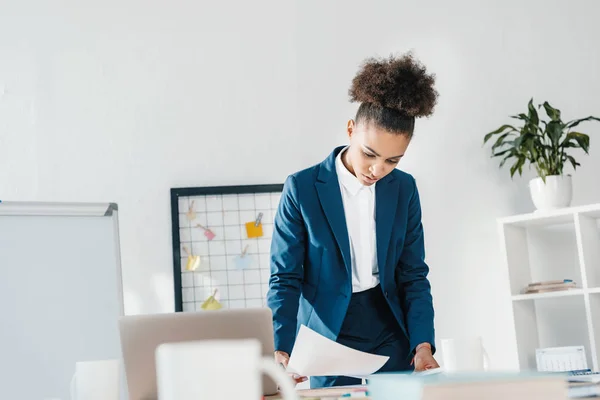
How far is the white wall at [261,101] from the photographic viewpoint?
11.1 ft

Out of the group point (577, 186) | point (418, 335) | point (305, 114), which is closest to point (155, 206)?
point (305, 114)

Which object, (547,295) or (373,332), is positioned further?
(547,295)

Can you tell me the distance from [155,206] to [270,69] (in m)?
0.84

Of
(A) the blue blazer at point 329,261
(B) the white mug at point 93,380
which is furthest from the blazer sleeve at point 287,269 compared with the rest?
(B) the white mug at point 93,380

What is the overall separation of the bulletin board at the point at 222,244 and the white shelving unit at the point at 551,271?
1.08 metres

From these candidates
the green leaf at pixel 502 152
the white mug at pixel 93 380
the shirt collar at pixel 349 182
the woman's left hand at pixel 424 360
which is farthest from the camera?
the green leaf at pixel 502 152

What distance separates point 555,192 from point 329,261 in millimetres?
1683

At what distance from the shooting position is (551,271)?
11.9 feet

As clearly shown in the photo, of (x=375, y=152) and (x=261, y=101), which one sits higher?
(x=261, y=101)

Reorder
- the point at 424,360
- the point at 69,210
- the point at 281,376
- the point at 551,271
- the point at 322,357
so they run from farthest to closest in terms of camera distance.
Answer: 1. the point at 551,271
2. the point at 69,210
3. the point at 424,360
4. the point at 322,357
5. the point at 281,376

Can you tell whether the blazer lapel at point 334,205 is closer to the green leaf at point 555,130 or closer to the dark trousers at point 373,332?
the dark trousers at point 373,332

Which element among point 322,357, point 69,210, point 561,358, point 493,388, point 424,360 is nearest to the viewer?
point 493,388

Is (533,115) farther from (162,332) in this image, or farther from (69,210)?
(162,332)

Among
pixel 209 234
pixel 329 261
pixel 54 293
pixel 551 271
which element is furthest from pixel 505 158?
pixel 54 293
